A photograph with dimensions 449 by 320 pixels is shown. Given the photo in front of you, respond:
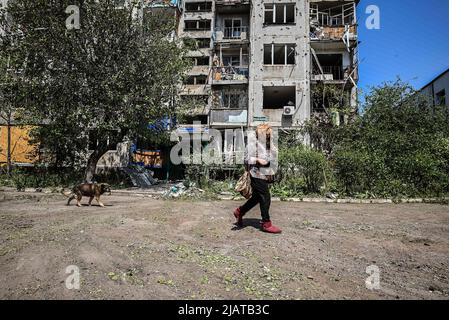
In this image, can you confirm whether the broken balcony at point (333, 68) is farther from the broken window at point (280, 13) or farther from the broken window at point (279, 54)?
the broken window at point (280, 13)

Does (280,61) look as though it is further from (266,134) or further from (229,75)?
(266,134)

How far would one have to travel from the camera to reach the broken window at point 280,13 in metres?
25.1

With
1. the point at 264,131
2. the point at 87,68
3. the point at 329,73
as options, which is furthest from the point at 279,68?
the point at 264,131

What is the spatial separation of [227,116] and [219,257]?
67.7 feet

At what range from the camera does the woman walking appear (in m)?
5.19

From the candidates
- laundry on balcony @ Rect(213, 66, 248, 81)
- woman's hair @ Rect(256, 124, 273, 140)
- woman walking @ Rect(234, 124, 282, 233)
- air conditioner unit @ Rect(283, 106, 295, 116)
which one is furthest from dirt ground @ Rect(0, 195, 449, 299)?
laundry on balcony @ Rect(213, 66, 248, 81)

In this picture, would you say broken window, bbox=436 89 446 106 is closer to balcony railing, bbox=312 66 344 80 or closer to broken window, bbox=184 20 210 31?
balcony railing, bbox=312 66 344 80

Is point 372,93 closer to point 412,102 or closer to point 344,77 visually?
point 412,102

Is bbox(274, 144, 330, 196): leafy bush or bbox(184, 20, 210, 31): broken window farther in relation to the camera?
bbox(184, 20, 210, 31): broken window

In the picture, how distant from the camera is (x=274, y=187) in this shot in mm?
11789

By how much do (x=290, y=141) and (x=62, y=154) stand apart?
12963 millimetres

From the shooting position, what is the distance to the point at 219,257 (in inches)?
164

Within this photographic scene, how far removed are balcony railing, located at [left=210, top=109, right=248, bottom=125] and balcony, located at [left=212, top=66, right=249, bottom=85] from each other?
263 centimetres

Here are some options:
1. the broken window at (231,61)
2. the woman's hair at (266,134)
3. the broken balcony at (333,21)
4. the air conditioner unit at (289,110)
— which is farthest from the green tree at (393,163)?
the broken window at (231,61)
